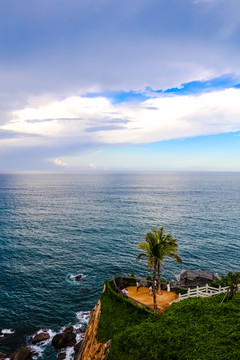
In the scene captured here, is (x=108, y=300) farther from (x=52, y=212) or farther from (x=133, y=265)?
(x=52, y=212)

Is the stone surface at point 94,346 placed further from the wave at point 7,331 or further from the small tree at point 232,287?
the wave at point 7,331

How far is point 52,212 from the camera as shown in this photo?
10688cm

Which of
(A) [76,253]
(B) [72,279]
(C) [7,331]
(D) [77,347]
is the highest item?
(A) [76,253]

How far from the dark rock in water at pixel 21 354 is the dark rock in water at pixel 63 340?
3.45m

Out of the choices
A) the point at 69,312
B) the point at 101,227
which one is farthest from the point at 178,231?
the point at 69,312

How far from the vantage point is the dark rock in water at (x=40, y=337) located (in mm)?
32438

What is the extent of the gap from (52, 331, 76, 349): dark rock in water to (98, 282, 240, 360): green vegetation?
1137cm

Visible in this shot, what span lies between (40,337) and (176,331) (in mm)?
22871

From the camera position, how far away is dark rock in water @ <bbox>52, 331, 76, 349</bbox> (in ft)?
105

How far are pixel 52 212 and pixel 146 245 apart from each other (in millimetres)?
86436

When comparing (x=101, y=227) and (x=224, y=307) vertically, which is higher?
(x=224, y=307)

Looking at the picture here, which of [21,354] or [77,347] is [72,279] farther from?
[21,354]

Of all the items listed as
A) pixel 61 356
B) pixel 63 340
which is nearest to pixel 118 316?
pixel 61 356

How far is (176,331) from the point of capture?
20.0 m
